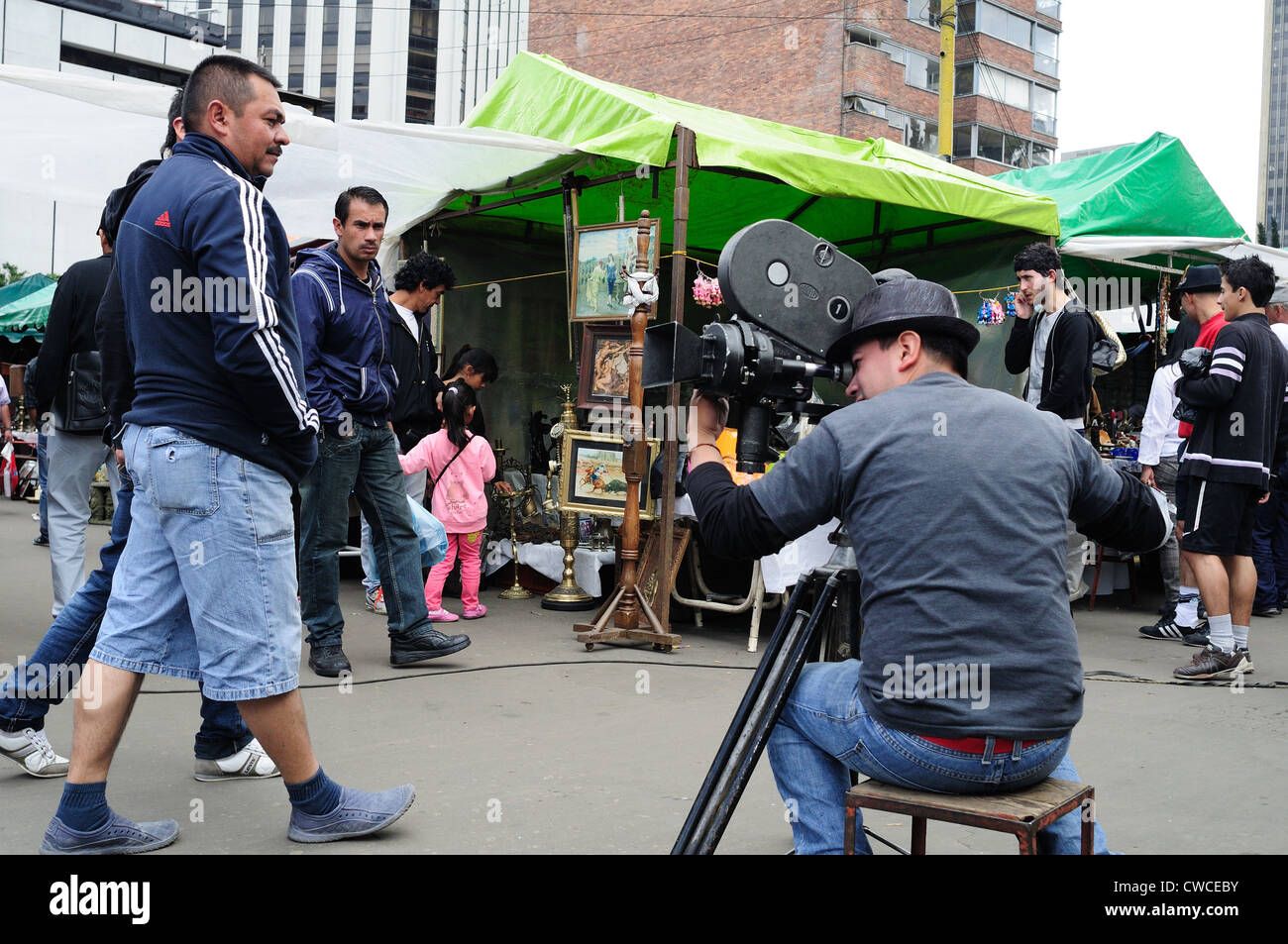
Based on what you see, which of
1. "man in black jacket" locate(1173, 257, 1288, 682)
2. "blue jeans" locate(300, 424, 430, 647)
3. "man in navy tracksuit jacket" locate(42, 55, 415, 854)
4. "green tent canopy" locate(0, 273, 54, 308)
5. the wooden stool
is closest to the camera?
the wooden stool

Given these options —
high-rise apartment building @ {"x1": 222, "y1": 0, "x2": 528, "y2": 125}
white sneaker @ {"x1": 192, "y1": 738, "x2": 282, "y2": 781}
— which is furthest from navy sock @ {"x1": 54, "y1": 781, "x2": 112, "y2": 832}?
high-rise apartment building @ {"x1": 222, "y1": 0, "x2": 528, "y2": 125}

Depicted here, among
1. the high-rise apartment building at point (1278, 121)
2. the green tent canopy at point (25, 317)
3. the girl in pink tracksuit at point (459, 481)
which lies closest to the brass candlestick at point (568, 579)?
the girl in pink tracksuit at point (459, 481)

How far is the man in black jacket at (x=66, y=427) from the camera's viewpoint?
5.08 metres

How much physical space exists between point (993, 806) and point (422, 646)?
144 inches

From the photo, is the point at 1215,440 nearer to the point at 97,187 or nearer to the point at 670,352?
the point at 670,352

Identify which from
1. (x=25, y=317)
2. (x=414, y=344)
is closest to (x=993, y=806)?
(x=414, y=344)

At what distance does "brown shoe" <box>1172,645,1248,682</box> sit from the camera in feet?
18.8

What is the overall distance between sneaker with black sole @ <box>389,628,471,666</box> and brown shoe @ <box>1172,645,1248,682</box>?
3.70 m

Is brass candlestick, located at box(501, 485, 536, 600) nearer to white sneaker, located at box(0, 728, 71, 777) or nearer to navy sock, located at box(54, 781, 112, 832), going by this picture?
white sneaker, located at box(0, 728, 71, 777)

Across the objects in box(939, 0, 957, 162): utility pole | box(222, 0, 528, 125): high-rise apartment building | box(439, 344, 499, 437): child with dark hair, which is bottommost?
box(439, 344, 499, 437): child with dark hair

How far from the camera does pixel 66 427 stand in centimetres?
529

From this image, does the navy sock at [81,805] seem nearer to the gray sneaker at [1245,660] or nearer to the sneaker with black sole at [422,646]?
the sneaker with black sole at [422,646]
